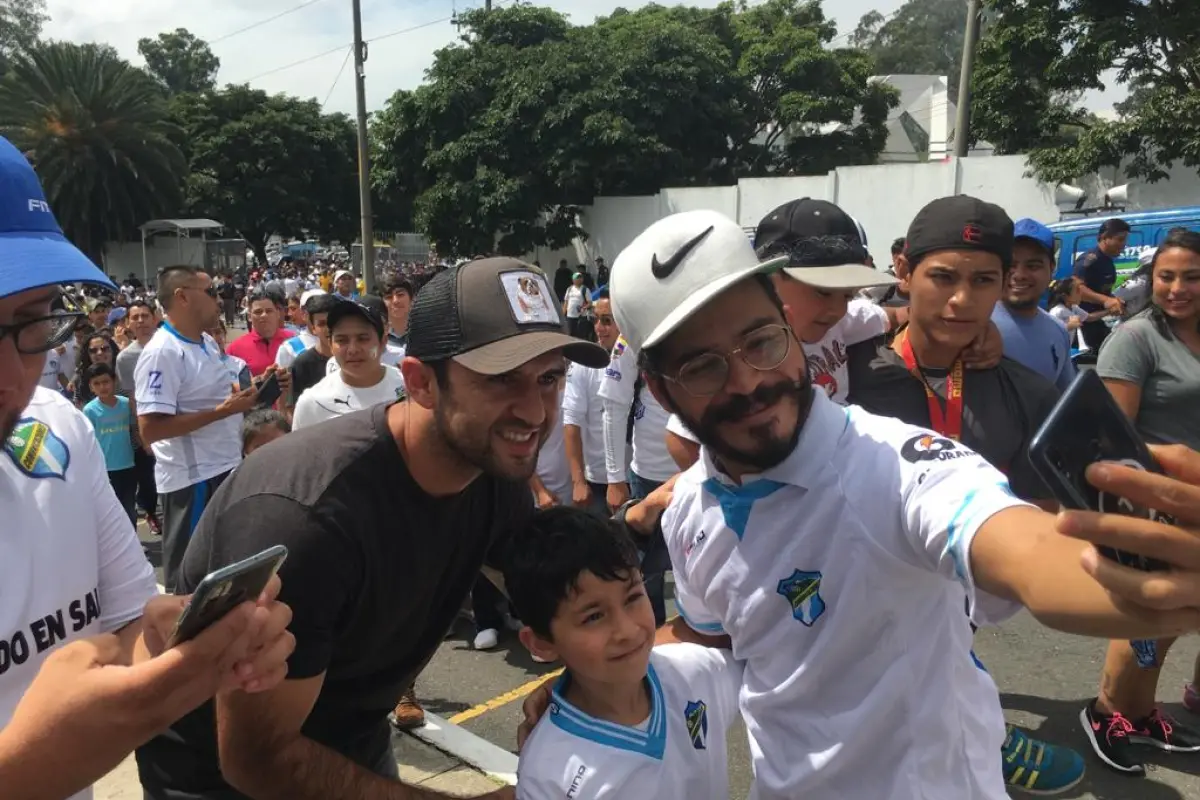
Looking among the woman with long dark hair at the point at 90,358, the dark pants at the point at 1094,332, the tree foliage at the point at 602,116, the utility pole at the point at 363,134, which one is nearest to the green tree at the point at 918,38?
the tree foliage at the point at 602,116

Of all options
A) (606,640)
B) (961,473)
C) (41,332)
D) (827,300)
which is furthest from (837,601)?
(827,300)

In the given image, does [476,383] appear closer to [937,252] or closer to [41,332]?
[41,332]

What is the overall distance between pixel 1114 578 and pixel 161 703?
119 centimetres

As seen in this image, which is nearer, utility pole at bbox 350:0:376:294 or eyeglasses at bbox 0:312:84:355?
eyeglasses at bbox 0:312:84:355

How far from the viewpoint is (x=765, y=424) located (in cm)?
162

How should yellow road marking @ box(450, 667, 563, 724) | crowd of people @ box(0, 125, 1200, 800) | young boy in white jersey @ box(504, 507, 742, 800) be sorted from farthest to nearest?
yellow road marking @ box(450, 667, 563, 724) → young boy in white jersey @ box(504, 507, 742, 800) → crowd of people @ box(0, 125, 1200, 800)

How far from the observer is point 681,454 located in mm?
2975

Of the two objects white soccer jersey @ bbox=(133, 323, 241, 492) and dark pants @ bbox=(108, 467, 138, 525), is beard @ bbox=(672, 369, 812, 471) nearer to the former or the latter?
white soccer jersey @ bbox=(133, 323, 241, 492)

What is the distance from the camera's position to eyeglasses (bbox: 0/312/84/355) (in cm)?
139

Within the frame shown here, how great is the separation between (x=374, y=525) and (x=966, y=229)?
6.13ft

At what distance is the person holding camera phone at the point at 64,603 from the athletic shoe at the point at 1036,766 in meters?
2.84

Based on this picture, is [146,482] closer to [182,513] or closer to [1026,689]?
[182,513]

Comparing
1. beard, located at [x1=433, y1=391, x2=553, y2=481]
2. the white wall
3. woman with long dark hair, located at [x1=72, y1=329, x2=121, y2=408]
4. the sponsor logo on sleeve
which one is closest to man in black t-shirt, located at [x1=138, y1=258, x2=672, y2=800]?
beard, located at [x1=433, y1=391, x2=553, y2=481]

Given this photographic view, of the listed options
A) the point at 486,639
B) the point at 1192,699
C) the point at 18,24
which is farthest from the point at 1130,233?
the point at 18,24
